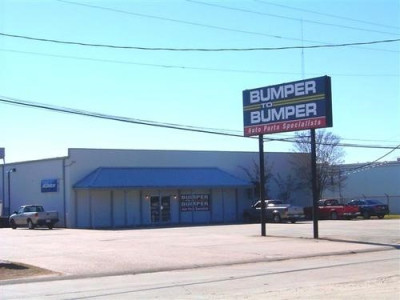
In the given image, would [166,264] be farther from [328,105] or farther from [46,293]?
[328,105]

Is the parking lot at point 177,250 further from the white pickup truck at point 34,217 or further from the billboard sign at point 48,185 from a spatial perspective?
the billboard sign at point 48,185

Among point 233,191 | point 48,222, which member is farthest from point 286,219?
point 48,222

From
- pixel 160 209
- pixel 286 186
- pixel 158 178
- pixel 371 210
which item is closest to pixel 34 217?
pixel 158 178

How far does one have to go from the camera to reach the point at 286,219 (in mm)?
44344

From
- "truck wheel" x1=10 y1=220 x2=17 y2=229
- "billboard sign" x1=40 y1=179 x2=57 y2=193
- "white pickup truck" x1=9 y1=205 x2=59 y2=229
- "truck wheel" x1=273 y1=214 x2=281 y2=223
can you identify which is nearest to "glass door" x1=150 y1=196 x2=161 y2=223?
"billboard sign" x1=40 y1=179 x2=57 y2=193

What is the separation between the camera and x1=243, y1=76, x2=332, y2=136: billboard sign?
2731cm

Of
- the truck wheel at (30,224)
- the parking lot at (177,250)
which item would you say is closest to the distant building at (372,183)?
the parking lot at (177,250)

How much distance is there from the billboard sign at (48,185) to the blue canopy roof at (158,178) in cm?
243

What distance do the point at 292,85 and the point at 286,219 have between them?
17908 mm

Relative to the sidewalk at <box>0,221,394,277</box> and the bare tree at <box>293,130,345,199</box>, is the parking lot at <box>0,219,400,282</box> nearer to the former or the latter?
the sidewalk at <box>0,221,394,277</box>

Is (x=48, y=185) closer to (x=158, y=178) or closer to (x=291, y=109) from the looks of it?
(x=158, y=178)

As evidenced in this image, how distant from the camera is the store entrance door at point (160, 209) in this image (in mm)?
47500

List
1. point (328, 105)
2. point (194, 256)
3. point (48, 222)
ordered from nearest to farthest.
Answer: point (194, 256)
point (328, 105)
point (48, 222)

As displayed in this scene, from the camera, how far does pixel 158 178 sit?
47188 millimetres
